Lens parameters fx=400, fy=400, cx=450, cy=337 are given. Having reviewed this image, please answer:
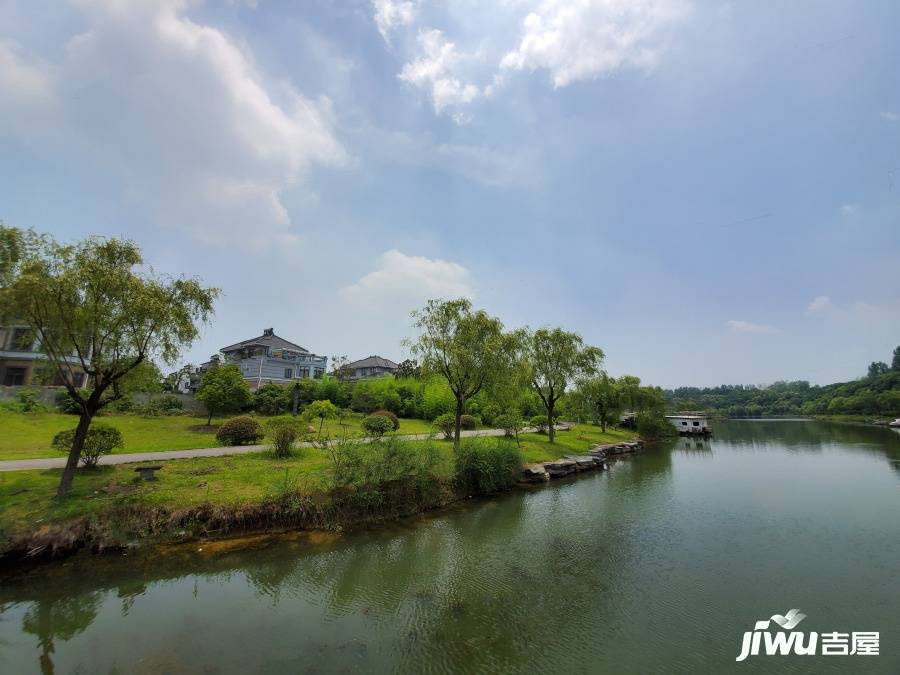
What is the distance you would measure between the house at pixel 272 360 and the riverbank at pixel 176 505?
3447 centimetres

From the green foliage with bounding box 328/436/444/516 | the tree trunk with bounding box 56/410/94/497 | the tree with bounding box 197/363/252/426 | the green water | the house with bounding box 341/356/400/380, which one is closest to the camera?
the green water

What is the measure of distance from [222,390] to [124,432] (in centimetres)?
622

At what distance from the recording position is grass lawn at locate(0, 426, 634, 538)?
1039cm

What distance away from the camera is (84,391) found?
15961 mm

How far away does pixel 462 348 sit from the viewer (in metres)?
21.2

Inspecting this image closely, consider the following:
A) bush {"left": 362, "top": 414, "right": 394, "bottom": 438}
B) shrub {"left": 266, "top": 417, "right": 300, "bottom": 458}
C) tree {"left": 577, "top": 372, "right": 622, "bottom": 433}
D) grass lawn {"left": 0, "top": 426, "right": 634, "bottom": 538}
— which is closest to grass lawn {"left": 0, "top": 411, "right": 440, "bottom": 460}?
bush {"left": 362, "top": 414, "right": 394, "bottom": 438}

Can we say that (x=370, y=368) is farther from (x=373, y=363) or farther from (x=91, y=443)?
(x=91, y=443)

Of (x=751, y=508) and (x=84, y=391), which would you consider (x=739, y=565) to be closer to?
(x=751, y=508)

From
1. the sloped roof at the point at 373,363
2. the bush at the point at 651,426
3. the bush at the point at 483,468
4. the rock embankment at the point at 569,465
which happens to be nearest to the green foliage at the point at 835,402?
the bush at the point at 651,426

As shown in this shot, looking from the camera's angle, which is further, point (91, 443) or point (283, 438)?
point (283, 438)

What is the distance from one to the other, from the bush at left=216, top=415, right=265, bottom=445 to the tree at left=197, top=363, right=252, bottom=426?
8449 mm

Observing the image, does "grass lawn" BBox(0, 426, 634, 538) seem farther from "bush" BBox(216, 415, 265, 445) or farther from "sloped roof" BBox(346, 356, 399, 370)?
"sloped roof" BBox(346, 356, 399, 370)

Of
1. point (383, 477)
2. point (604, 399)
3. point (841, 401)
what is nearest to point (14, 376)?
point (383, 477)

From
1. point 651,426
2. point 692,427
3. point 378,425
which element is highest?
point 378,425
